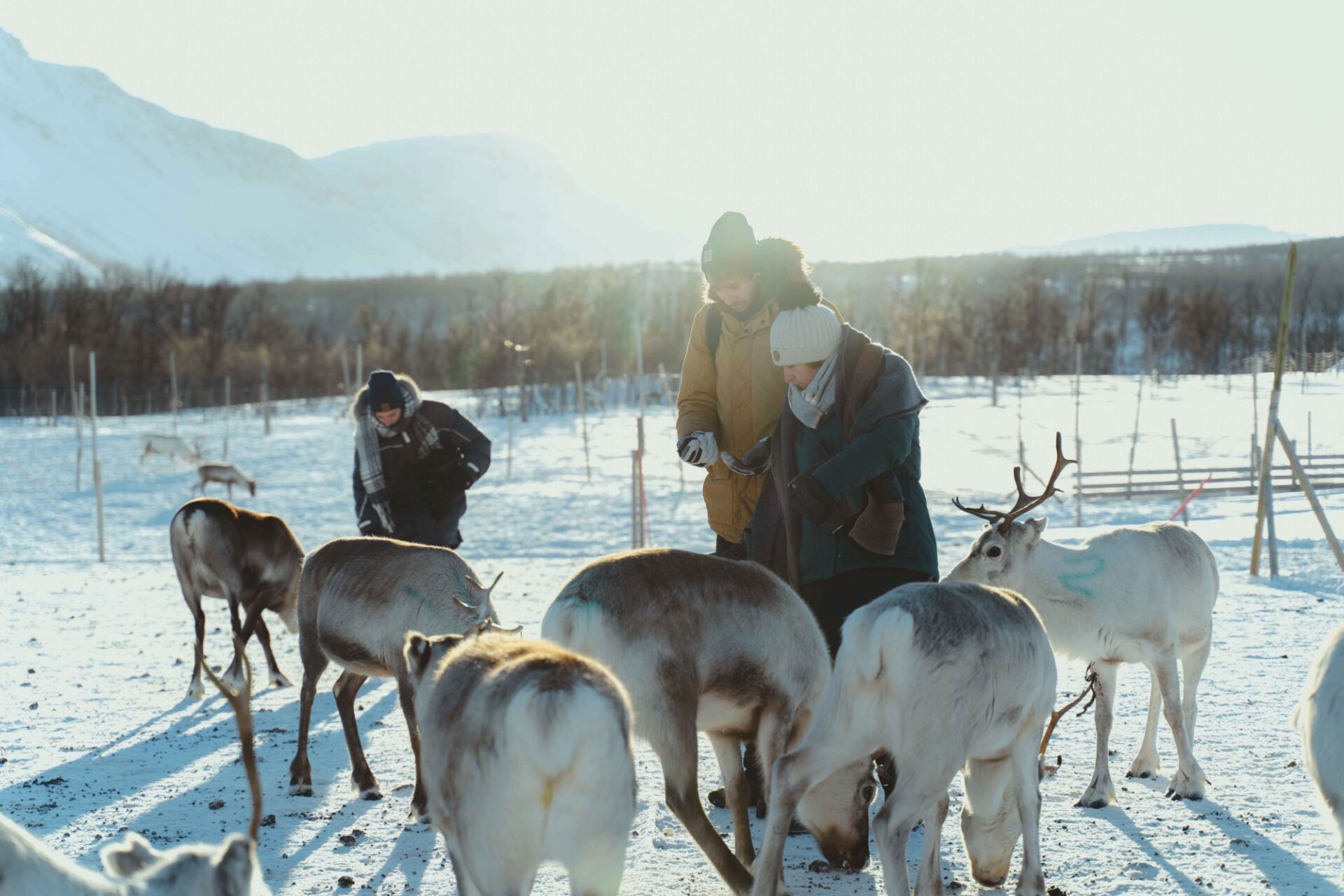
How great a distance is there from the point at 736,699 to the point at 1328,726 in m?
1.62

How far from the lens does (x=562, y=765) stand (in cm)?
255

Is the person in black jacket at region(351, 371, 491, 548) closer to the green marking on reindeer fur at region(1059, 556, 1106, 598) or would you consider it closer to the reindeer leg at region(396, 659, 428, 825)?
the reindeer leg at region(396, 659, 428, 825)

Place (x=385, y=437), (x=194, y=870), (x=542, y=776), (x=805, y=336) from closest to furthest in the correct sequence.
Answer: (x=194, y=870) → (x=542, y=776) → (x=805, y=336) → (x=385, y=437)

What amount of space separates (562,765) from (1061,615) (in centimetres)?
293

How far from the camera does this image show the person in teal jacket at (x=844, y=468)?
4055 mm

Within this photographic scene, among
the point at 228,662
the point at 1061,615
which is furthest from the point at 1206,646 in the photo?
the point at 228,662

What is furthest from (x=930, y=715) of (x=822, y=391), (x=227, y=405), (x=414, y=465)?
(x=227, y=405)

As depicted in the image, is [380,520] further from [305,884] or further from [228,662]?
[305,884]

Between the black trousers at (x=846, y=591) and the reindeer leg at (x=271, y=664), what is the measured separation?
165 inches

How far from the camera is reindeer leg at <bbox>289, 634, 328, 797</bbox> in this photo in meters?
5.01

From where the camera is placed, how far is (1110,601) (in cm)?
484

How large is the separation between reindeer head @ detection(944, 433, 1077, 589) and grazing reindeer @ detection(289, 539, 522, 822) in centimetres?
195

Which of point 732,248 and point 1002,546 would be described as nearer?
point 732,248

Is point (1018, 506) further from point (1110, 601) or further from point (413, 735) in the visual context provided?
point (413, 735)
